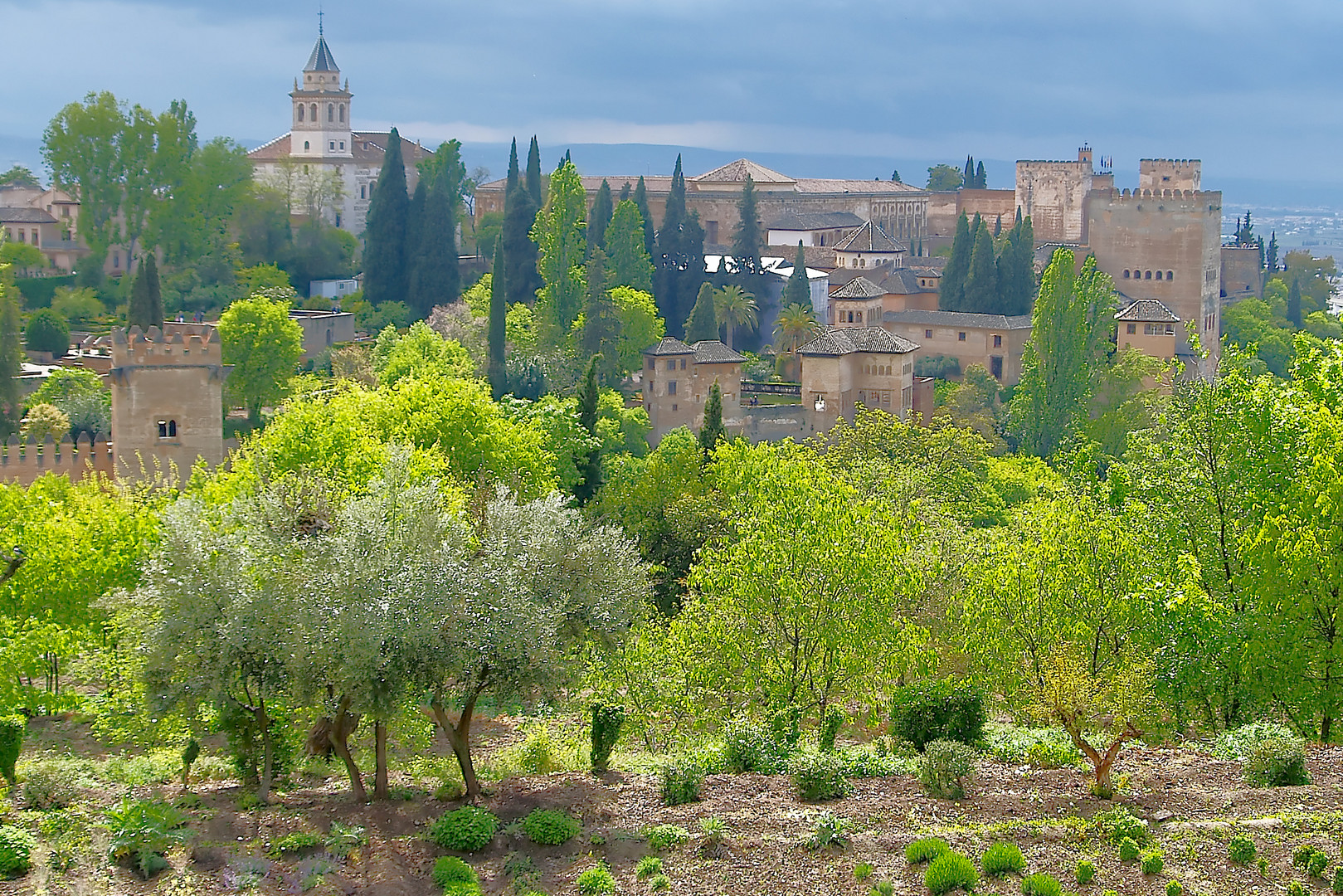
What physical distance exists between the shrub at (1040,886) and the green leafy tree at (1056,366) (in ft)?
146

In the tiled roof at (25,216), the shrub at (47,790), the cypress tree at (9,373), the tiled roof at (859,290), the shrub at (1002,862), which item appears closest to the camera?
the shrub at (1002,862)

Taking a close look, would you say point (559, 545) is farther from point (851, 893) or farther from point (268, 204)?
point (268, 204)

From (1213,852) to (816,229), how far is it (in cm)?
6601

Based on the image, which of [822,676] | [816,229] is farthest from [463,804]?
[816,229]

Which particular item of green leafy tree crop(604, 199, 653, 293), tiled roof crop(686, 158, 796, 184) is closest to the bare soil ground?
green leafy tree crop(604, 199, 653, 293)

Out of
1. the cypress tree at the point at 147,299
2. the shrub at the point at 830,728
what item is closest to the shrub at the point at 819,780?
the shrub at the point at 830,728

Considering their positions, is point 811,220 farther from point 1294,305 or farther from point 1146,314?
point 1294,305

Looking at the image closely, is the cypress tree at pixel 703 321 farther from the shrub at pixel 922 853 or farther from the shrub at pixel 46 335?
the shrub at pixel 922 853

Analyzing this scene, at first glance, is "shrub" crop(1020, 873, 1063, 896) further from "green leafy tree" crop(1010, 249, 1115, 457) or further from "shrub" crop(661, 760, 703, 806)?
"green leafy tree" crop(1010, 249, 1115, 457)

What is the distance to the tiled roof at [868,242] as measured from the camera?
72562mm

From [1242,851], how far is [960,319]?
176 feet

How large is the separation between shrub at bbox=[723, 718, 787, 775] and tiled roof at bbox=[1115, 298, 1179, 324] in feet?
161

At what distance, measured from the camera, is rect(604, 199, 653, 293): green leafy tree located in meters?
64.4

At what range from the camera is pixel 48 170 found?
62.9m
